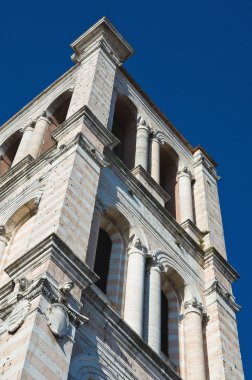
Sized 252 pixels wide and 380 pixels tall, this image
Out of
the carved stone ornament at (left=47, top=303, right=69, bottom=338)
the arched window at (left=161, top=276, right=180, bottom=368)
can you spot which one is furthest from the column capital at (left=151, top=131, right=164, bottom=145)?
the carved stone ornament at (left=47, top=303, right=69, bottom=338)

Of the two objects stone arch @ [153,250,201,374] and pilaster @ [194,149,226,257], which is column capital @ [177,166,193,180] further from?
stone arch @ [153,250,201,374]

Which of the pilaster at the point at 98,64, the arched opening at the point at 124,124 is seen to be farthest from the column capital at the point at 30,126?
the arched opening at the point at 124,124

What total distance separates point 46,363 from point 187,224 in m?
11.0

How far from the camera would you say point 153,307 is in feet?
55.0

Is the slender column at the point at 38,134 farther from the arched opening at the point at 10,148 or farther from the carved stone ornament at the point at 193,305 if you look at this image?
the carved stone ornament at the point at 193,305

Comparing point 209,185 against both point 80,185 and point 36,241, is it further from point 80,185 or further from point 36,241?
point 36,241

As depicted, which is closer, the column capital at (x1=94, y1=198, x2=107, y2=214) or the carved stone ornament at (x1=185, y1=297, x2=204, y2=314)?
the column capital at (x1=94, y1=198, x2=107, y2=214)

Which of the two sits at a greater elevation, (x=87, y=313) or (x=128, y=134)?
(x=128, y=134)

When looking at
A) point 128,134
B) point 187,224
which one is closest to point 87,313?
point 187,224

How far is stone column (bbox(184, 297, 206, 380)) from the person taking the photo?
16500mm

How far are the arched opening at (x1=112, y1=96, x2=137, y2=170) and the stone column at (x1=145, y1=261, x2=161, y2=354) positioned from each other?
22.6 ft

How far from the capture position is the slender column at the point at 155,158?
22972mm

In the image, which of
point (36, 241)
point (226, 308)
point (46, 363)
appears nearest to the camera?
point (46, 363)

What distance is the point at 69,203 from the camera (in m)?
15.5
